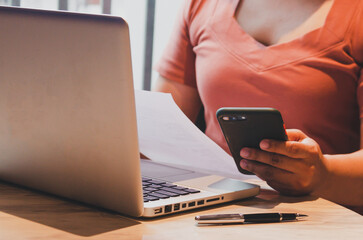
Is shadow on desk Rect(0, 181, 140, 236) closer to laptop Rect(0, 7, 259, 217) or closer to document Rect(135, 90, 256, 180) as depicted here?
laptop Rect(0, 7, 259, 217)

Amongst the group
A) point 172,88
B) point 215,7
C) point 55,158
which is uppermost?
point 215,7

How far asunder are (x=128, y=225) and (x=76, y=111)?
14 cm

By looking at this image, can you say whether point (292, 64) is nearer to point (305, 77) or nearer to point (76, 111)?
point (305, 77)

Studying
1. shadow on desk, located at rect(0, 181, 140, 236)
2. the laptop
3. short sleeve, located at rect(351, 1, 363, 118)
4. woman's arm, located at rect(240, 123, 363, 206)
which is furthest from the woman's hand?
short sleeve, located at rect(351, 1, 363, 118)

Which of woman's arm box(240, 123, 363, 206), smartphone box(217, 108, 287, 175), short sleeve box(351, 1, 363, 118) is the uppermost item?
short sleeve box(351, 1, 363, 118)

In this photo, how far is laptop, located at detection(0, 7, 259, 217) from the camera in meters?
0.46

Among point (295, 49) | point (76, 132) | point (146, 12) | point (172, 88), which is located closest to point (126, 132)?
point (76, 132)

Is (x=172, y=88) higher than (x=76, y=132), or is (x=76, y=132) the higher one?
(x=76, y=132)

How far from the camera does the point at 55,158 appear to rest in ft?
1.84

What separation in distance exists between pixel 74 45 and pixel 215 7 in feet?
2.73

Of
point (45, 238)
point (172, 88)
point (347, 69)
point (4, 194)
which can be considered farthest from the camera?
point (172, 88)

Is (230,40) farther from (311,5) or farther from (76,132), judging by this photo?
(76,132)

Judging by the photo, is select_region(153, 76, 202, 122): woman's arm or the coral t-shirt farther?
select_region(153, 76, 202, 122): woman's arm

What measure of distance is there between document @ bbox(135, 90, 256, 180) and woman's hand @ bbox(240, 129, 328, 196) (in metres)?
0.08
